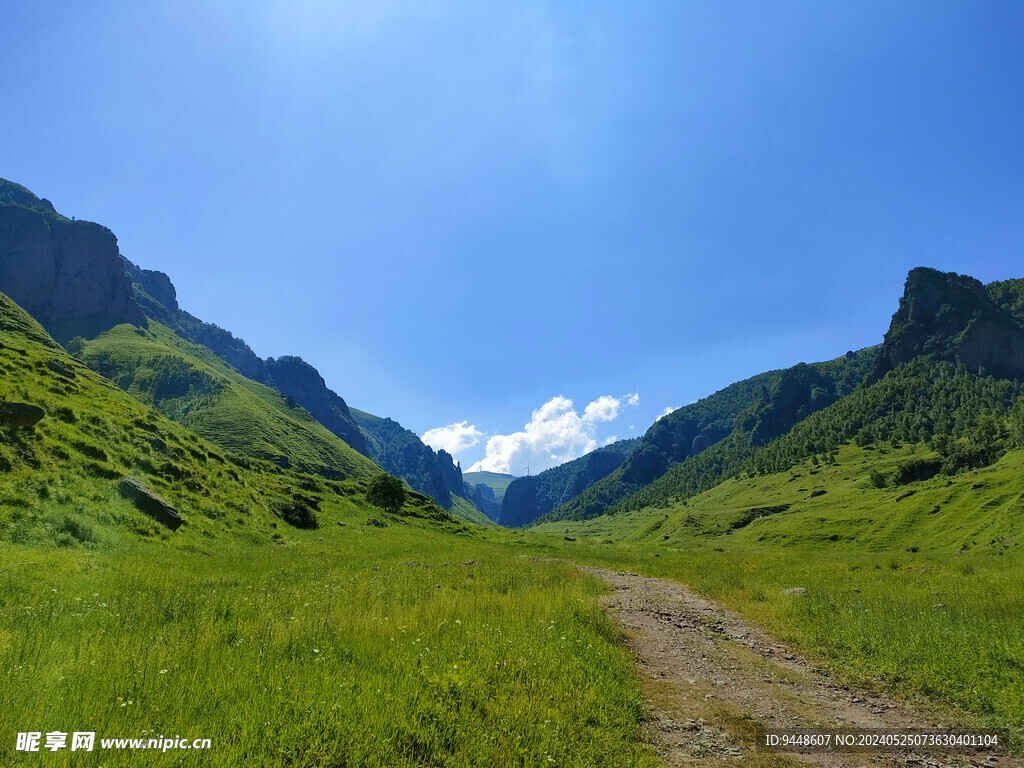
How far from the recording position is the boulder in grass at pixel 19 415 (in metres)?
21.6

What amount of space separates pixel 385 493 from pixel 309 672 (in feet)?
216

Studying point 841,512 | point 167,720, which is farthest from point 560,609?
point 841,512

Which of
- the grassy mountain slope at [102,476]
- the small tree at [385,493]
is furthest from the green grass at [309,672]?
the small tree at [385,493]

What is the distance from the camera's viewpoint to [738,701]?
28.7 feet

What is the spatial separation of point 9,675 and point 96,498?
824 inches

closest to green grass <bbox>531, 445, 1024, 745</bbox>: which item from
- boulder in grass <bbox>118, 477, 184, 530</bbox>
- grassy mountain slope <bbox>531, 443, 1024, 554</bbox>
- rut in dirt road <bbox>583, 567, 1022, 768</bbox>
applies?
grassy mountain slope <bbox>531, 443, 1024, 554</bbox>

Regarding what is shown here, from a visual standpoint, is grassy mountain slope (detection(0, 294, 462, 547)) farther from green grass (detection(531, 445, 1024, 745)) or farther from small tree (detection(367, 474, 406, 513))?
green grass (detection(531, 445, 1024, 745))

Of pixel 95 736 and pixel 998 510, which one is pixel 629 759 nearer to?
pixel 95 736

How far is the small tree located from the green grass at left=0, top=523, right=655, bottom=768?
2206 inches

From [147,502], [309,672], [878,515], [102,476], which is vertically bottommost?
[878,515]

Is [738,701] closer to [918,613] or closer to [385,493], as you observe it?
[918,613]

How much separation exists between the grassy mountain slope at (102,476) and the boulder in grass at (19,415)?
0.39 metres

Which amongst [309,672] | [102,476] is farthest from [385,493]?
[309,672]

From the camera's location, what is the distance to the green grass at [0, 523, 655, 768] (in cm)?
517
